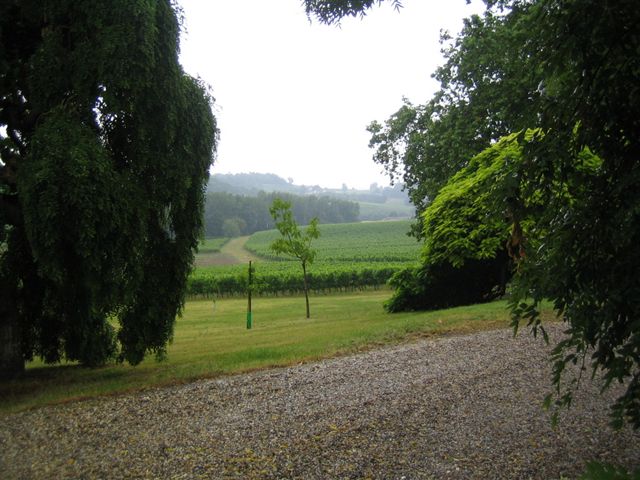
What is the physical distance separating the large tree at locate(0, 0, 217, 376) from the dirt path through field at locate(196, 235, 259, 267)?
51.9 m

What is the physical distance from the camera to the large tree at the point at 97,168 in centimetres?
848

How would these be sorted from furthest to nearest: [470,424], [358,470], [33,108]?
[33,108] < [470,424] < [358,470]

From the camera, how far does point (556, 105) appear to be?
140 inches

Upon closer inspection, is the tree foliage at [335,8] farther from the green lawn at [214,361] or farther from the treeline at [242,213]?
the treeline at [242,213]

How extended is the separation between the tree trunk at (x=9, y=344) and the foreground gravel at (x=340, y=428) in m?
2.79

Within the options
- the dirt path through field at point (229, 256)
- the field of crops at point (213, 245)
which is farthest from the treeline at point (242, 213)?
the dirt path through field at point (229, 256)

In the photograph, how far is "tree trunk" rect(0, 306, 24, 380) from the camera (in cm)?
1037

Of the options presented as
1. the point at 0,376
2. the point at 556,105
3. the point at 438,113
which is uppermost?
the point at 438,113

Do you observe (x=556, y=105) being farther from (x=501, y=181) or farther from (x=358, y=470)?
(x=358, y=470)

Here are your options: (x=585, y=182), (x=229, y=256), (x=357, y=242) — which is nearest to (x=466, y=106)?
(x=585, y=182)

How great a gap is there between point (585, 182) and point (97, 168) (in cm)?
711

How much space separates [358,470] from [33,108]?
8143 millimetres

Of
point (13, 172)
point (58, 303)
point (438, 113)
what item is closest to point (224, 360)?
point (58, 303)

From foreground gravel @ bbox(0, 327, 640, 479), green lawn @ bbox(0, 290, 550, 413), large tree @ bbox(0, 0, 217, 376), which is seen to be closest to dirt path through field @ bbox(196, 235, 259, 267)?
green lawn @ bbox(0, 290, 550, 413)
